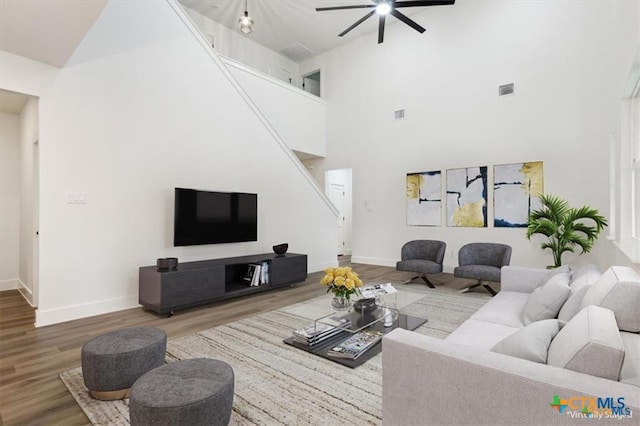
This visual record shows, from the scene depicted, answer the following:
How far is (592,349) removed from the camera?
1128 mm

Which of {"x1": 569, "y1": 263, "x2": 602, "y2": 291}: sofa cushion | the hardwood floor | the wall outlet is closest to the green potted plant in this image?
the hardwood floor

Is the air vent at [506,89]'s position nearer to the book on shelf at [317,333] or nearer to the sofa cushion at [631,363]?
the book on shelf at [317,333]

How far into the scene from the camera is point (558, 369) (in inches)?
45.6

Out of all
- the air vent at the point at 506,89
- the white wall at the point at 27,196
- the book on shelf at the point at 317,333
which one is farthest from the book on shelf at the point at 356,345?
the air vent at the point at 506,89

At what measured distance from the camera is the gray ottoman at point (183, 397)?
1.48m

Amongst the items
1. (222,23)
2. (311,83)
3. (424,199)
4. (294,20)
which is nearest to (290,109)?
(294,20)

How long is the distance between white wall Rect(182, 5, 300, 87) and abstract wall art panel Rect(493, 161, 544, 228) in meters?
5.94

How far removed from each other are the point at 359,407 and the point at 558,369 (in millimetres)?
1162

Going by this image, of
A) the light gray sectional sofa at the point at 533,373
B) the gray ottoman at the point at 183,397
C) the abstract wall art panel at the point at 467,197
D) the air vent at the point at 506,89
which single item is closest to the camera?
the light gray sectional sofa at the point at 533,373

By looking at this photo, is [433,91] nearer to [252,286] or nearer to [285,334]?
[252,286]

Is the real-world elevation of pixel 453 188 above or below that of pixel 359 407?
above

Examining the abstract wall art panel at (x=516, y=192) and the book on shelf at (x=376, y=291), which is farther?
the abstract wall art panel at (x=516, y=192)

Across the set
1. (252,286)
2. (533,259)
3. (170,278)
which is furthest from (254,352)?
(533,259)

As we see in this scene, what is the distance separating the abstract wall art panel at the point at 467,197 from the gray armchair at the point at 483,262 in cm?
102
